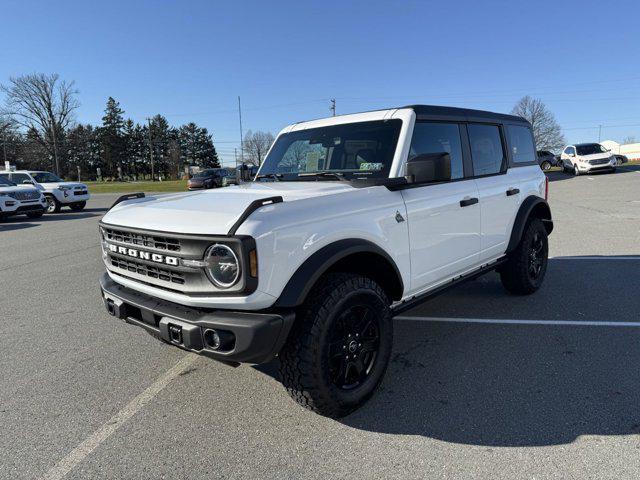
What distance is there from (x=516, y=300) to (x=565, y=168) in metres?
29.6

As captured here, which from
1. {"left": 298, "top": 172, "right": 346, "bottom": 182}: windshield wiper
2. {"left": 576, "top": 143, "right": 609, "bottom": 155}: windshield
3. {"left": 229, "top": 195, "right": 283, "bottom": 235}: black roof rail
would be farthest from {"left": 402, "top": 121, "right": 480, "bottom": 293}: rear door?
{"left": 576, "top": 143, "right": 609, "bottom": 155}: windshield

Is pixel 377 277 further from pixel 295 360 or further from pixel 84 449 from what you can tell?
pixel 84 449

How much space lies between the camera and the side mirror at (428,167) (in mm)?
3037

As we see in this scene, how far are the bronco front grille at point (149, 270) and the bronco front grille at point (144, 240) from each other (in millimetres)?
137

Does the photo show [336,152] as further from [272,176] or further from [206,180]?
[206,180]

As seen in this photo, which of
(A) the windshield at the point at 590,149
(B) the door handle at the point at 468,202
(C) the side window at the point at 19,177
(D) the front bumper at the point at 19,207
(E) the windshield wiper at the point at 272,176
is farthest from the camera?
(A) the windshield at the point at 590,149

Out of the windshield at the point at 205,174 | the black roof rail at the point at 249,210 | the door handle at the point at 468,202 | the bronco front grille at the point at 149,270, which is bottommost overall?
the bronco front grille at the point at 149,270

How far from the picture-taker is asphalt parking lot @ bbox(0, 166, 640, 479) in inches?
94.6

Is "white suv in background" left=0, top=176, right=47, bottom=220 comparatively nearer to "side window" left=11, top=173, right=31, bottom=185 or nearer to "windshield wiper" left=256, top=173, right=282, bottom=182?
"side window" left=11, top=173, right=31, bottom=185

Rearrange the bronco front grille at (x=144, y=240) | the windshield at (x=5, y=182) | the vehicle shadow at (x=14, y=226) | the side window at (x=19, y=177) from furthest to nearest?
the side window at (x=19, y=177) < the windshield at (x=5, y=182) < the vehicle shadow at (x=14, y=226) < the bronco front grille at (x=144, y=240)

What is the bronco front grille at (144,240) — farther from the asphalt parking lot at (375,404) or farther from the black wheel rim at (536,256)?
the black wheel rim at (536,256)


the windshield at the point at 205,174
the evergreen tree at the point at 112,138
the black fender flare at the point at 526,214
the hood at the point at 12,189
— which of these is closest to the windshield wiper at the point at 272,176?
the black fender flare at the point at 526,214

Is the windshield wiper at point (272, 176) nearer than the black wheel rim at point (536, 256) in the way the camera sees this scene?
Yes

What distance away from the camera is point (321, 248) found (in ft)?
8.77
